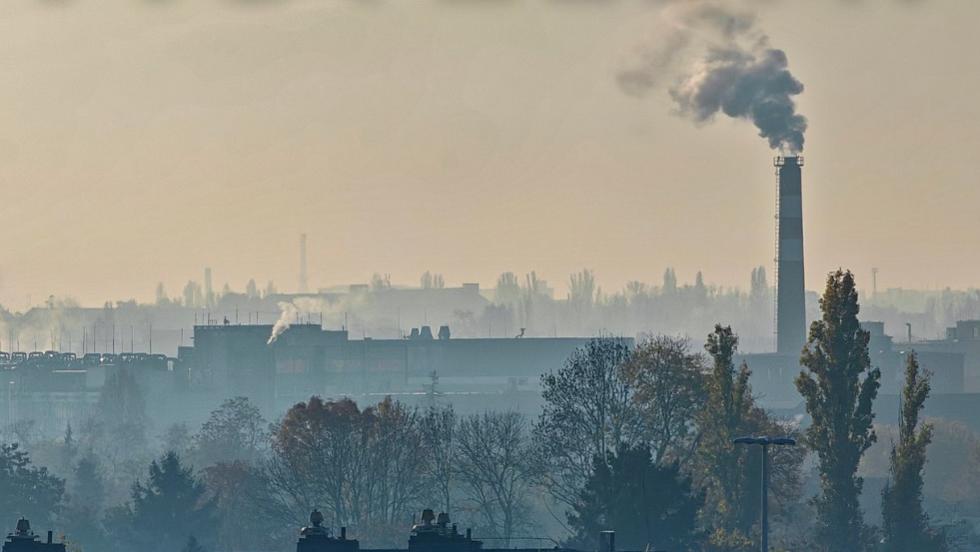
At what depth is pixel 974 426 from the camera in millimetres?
196750

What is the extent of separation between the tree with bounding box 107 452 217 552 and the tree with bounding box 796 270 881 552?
26468 mm

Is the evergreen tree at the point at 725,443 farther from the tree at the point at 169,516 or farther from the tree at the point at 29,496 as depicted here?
the tree at the point at 29,496

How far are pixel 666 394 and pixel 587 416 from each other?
4.36 metres

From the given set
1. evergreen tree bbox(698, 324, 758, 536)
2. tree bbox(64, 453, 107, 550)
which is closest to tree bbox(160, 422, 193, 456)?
tree bbox(64, 453, 107, 550)

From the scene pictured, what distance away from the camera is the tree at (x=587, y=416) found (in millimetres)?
91750

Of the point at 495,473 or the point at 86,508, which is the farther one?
the point at 86,508

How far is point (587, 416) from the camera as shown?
93.9m

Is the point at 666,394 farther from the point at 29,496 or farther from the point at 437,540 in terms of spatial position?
the point at 437,540

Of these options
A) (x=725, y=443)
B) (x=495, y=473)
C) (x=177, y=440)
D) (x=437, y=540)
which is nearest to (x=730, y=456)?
(x=725, y=443)

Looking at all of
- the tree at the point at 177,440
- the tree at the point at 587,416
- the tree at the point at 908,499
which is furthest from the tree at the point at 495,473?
the tree at the point at 177,440

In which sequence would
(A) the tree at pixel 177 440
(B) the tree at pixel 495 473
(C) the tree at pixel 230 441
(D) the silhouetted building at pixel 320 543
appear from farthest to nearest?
(A) the tree at pixel 177 440, (C) the tree at pixel 230 441, (B) the tree at pixel 495 473, (D) the silhouetted building at pixel 320 543

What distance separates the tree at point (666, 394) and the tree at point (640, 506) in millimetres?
11199

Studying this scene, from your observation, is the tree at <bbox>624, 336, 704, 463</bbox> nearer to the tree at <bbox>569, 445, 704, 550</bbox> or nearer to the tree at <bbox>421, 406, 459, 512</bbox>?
the tree at <bbox>421, 406, 459, 512</bbox>

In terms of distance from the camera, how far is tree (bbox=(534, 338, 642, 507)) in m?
91.8
